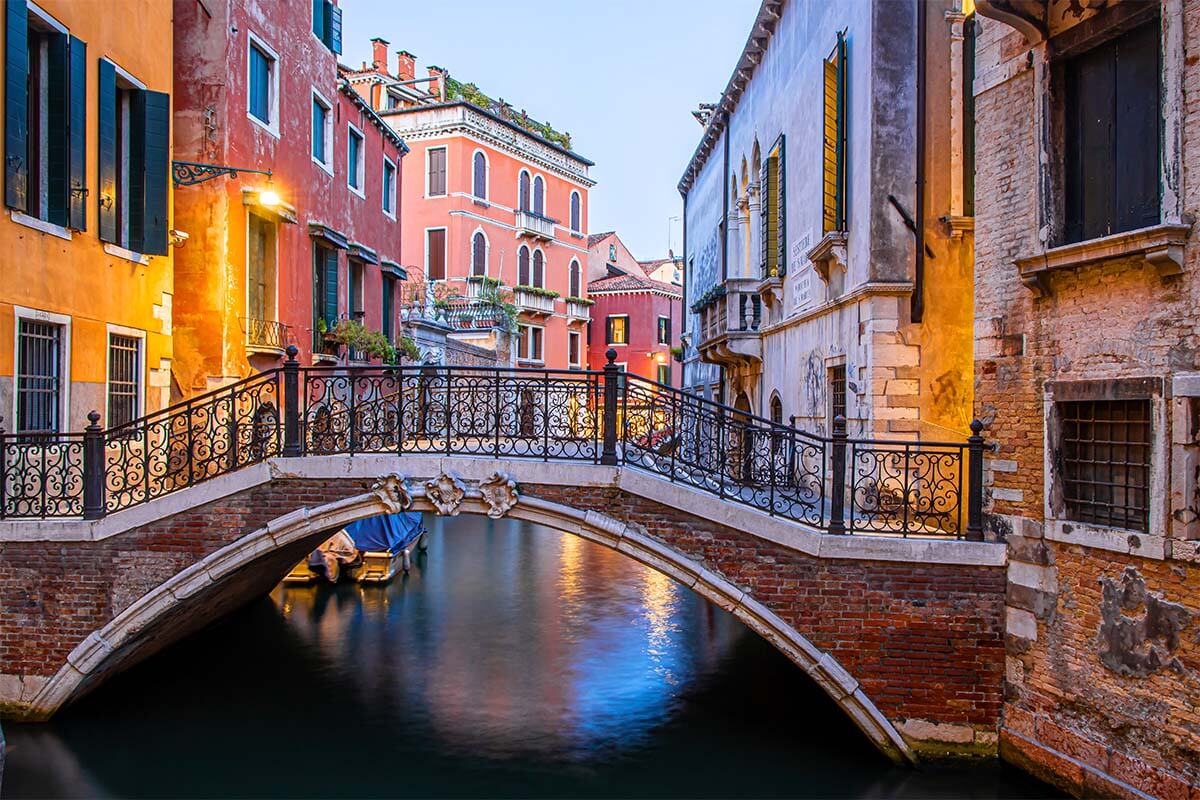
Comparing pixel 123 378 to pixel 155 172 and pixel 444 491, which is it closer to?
pixel 155 172

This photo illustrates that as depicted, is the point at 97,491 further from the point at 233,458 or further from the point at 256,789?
the point at 256,789

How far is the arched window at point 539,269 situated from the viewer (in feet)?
114

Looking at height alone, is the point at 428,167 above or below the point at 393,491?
above

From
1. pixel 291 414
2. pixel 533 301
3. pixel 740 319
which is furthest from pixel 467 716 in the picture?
pixel 533 301

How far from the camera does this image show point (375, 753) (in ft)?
31.9

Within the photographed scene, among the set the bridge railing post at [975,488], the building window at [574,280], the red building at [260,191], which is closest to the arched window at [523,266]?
the building window at [574,280]

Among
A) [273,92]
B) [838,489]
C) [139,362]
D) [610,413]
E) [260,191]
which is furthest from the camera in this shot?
[273,92]

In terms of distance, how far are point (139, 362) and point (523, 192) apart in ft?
76.5

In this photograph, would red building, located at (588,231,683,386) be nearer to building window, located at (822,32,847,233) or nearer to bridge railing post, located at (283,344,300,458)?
building window, located at (822,32,847,233)

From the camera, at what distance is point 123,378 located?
11234 mm

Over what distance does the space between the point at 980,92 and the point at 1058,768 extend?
5.45m

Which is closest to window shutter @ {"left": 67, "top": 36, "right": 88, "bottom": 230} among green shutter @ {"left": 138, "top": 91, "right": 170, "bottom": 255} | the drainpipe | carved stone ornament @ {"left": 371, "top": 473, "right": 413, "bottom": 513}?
green shutter @ {"left": 138, "top": 91, "right": 170, "bottom": 255}

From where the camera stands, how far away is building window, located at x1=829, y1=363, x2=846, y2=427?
11266 mm

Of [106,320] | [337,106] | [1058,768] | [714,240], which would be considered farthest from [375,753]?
A: [714,240]
